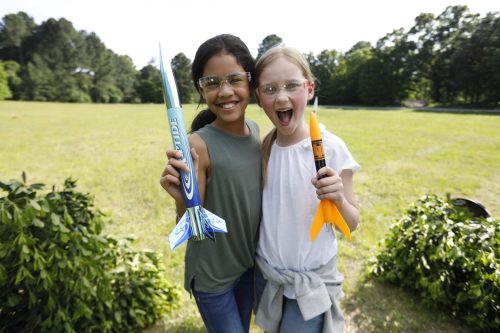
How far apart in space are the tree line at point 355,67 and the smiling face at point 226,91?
2669 centimetres

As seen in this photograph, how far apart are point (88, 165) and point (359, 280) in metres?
9.95

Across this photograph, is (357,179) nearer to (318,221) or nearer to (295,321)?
(295,321)

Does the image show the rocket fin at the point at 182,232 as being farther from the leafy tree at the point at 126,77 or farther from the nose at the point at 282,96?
the leafy tree at the point at 126,77

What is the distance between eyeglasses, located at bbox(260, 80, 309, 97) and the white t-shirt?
317 millimetres

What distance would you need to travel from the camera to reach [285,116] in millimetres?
1827

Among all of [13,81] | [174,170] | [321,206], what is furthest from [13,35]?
[321,206]

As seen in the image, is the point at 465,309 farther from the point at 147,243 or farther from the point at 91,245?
the point at 147,243

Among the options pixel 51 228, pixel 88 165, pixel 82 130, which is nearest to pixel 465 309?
pixel 51 228

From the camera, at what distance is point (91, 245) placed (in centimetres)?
228

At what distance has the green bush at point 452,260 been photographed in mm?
2881

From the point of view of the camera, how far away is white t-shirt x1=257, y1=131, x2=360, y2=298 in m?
1.79

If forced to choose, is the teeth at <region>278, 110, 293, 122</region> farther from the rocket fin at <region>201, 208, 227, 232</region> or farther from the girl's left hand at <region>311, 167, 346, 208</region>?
the rocket fin at <region>201, 208, 227, 232</region>

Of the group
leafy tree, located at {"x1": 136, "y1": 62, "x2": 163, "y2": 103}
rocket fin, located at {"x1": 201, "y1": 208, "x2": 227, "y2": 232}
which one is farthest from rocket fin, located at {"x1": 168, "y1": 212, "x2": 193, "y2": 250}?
leafy tree, located at {"x1": 136, "y1": 62, "x2": 163, "y2": 103}

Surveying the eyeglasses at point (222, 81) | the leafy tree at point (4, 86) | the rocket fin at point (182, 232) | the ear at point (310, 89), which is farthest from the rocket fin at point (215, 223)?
the leafy tree at point (4, 86)
